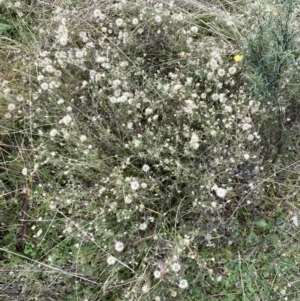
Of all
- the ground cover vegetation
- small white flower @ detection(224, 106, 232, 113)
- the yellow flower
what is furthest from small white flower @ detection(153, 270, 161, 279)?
the yellow flower

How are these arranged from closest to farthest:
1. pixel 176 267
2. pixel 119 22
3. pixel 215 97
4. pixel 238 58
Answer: pixel 176 267 → pixel 215 97 → pixel 238 58 → pixel 119 22

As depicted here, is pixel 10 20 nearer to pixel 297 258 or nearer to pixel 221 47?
pixel 221 47

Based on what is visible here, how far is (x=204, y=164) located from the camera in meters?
2.19

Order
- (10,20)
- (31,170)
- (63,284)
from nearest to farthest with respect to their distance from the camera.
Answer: (63,284), (31,170), (10,20)

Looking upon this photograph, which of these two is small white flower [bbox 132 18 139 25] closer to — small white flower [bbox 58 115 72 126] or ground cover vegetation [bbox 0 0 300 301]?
ground cover vegetation [bbox 0 0 300 301]

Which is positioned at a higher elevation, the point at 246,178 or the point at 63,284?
the point at 246,178

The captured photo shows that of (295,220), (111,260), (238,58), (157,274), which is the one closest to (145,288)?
(157,274)

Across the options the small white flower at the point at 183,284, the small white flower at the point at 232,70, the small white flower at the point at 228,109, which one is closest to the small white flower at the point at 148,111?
the small white flower at the point at 228,109

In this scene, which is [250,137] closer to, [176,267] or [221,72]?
[221,72]

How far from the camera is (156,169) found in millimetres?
2283

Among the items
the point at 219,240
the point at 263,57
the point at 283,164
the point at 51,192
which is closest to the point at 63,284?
the point at 51,192

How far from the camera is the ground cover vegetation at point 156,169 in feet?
7.07

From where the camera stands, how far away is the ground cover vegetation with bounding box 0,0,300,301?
215 cm

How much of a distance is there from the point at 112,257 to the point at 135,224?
19 cm
